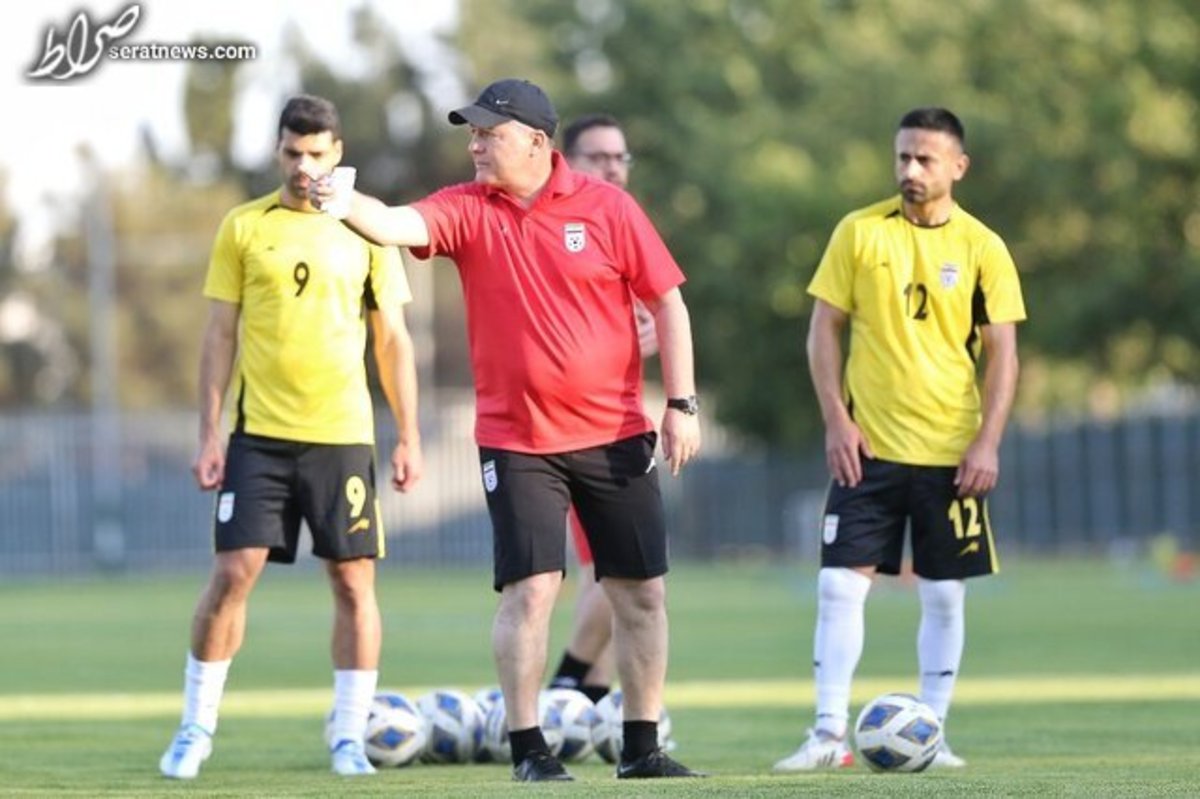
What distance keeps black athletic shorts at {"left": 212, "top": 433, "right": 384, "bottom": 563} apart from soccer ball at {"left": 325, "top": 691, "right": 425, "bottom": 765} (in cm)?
67

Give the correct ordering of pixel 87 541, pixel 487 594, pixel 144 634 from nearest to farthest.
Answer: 1. pixel 144 634
2. pixel 487 594
3. pixel 87 541

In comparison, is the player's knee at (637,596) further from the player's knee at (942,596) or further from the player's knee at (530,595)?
the player's knee at (942,596)

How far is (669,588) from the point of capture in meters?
35.6

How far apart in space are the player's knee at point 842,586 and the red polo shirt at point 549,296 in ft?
5.15

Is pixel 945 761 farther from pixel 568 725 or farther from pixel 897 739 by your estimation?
pixel 568 725

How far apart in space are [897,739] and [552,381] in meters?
1.87

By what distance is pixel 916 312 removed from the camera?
11445 mm

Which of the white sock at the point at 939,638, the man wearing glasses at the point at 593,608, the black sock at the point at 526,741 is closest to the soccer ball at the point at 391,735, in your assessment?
the man wearing glasses at the point at 593,608

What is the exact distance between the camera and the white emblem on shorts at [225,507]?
36.9ft

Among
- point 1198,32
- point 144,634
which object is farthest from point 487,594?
point 1198,32

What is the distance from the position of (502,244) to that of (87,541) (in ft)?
143

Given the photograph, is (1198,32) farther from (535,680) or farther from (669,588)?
(535,680)

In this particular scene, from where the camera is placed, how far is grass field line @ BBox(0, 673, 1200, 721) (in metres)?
15.3

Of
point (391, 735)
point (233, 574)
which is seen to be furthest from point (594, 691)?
point (233, 574)
